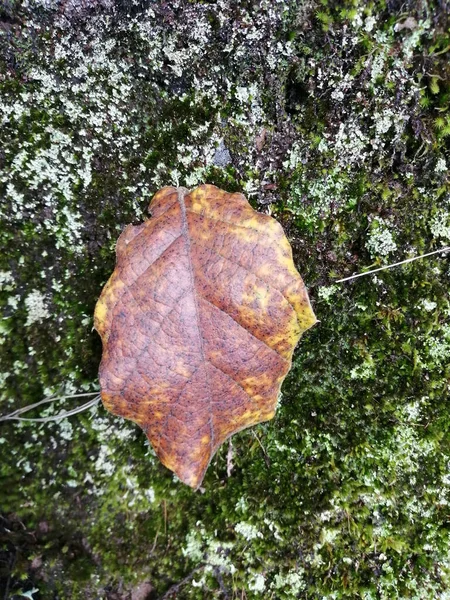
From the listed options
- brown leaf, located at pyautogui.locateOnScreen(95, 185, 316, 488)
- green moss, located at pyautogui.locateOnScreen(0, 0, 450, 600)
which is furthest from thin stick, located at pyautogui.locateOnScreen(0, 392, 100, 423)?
brown leaf, located at pyautogui.locateOnScreen(95, 185, 316, 488)

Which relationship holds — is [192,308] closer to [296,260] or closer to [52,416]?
[296,260]

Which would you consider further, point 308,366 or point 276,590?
point 308,366

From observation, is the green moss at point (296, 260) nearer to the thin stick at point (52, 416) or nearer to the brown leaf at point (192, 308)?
the thin stick at point (52, 416)

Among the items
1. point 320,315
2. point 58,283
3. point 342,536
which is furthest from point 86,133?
point 342,536

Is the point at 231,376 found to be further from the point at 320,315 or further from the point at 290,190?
the point at 290,190

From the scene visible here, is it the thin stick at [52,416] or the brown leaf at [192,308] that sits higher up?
the brown leaf at [192,308]

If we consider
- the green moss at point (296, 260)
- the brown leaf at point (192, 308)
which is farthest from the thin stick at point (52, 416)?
the brown leaf at point (192, 308)

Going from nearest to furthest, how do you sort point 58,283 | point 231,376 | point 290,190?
point 231,376 → point 58,283 → point 290,190

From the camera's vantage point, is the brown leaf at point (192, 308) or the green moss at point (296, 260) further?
the green moss at point (296, 260)
